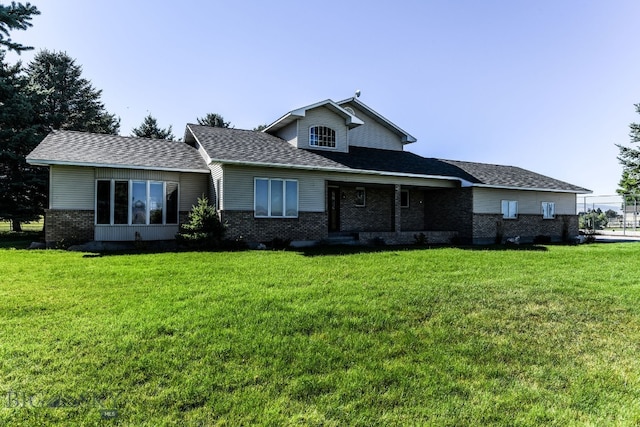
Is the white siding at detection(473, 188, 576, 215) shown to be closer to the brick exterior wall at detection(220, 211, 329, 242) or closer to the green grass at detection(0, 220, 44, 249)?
the brick exterior wall at detection(220, 211, 329, 242)

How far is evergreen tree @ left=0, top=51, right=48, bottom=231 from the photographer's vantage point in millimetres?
18797

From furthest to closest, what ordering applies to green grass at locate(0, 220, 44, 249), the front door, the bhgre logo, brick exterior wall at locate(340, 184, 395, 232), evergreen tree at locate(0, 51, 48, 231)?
evergreen tree at locate(0, 51, 48, 231) → brick exterior wall at locate(340, 184, 395, 232) → the front door → green grass at locate(0, 220, 44, 249) → the bhgre logo

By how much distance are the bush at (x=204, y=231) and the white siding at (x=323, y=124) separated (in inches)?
234

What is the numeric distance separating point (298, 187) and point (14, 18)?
10.7 m

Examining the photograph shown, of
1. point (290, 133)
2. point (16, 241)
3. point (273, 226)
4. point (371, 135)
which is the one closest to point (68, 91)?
point (16, 241)

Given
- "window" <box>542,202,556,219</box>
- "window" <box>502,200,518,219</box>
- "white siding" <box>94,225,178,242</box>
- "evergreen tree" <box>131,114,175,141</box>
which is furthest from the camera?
"evergreen tree" <box>131,114,175,141</box>

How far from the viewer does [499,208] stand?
18984 millimetres

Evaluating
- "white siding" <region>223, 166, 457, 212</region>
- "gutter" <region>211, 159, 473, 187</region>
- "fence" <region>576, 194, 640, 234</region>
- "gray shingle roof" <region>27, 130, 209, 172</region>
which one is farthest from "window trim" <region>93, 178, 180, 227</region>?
"fence" <region>576, 194, 640, 234</region>

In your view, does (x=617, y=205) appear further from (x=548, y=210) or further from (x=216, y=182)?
(x=216, y=182)

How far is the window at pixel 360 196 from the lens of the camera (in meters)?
18.6

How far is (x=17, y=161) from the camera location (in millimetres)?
19375

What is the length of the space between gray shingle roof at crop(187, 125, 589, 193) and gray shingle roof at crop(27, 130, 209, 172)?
1.13 metres

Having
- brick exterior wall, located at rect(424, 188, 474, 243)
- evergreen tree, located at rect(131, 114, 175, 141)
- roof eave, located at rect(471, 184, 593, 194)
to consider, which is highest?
evergreen tree, located at rect(131, 114, 175, 141)

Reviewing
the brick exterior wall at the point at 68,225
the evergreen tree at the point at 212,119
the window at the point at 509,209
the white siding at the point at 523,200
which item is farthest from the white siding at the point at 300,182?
the evergreen tree at the point at 212,119
